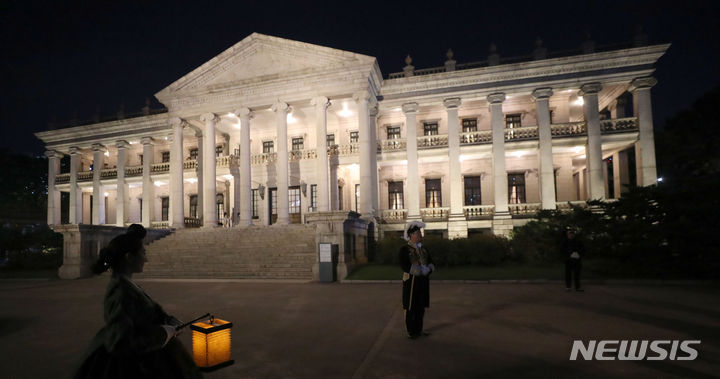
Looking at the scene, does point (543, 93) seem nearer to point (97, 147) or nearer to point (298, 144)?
point (298, 144)

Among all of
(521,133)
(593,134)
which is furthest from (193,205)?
(593,134)

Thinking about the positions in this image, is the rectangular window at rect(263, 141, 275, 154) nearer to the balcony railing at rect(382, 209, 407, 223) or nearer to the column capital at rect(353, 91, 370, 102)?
the column capital at rect(353, 91, 370, 102)

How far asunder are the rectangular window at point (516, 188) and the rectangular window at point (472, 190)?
7.23 ft

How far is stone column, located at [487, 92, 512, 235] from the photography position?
24.1 metres

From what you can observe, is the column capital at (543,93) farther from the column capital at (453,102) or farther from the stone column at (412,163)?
the stone column at (412,163)

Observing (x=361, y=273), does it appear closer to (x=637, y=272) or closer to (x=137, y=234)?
(x=637, y=272)

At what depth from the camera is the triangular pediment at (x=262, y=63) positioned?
77.5 feet

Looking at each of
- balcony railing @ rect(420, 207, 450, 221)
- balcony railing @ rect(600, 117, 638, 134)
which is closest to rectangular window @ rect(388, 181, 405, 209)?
balcony railing @ rect(420, 207, 450, 221)

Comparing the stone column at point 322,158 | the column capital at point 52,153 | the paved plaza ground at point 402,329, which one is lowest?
the paved plaza ground at point 402,329

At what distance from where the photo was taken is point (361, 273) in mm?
15672

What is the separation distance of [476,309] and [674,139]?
33.4 m

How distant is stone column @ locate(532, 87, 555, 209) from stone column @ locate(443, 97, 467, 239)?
4963 mm

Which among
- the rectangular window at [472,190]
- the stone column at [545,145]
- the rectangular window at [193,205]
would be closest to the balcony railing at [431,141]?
the rectangular window at [472,190]

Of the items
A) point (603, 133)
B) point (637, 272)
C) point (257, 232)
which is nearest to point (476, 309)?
point (637, 272)
